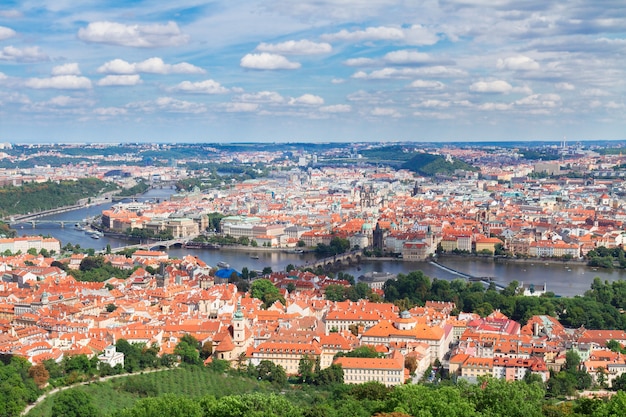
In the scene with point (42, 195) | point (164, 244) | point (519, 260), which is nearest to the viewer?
point (519, 260)

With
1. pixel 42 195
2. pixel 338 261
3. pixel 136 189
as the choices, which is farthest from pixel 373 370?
pixel 136 189

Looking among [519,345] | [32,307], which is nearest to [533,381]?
[519,345]

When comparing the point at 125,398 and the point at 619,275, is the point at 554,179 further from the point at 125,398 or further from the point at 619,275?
the point at 125,398

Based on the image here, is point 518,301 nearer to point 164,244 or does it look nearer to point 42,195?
point 164,244

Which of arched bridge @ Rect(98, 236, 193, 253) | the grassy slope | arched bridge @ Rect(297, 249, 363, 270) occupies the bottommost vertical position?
arched bridge @ Rect(98, 236, 193, 253)

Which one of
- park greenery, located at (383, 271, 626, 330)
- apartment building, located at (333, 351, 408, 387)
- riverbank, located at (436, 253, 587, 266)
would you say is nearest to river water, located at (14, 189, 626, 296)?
riverbank, located at (436, 253, 587, 266)

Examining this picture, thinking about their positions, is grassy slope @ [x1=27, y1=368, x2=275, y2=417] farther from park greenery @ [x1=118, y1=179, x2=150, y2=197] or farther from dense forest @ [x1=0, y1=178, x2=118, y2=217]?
park greenery @ [x1=118, y1=179, x2=150, y2=197]
